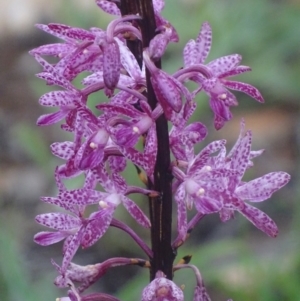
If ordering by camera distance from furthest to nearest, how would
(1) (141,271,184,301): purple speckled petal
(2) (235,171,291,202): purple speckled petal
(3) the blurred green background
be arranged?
(3) the blurred green background, (2) (235,171,291,202): purple speckled petal, (1) (141,271,184,301): purple speckled petal

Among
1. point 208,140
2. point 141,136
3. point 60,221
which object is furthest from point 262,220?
point 208,140

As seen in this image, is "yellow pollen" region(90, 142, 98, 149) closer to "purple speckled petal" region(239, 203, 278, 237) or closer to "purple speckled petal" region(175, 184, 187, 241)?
"purple speckled petal" region(175, 184, 187, 241)

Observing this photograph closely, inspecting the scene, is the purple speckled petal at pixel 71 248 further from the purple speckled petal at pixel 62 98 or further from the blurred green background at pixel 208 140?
the blurred green background at pixel 208 140

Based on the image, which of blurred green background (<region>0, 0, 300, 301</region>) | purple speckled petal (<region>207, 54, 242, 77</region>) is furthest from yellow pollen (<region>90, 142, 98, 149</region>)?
blurred green background (<region>0, 0, 300, 301</region>)

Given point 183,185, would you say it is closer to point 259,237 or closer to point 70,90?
point 70,90

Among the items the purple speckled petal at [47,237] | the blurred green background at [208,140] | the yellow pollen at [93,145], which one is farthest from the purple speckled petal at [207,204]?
the blurred green background at [208,140]

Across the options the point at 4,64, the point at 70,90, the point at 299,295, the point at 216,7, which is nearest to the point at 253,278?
the point at 299,295

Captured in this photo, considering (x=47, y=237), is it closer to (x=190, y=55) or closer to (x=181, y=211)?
(x=181, y=211)
